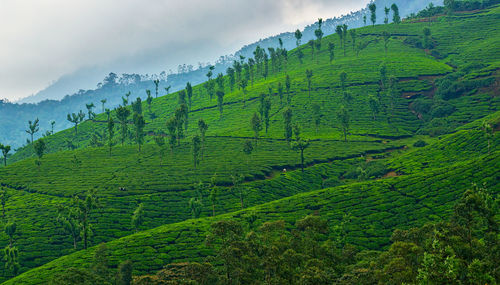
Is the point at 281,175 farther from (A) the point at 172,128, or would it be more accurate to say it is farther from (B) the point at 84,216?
(B) the point at 84,216

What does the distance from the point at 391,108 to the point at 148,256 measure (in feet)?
473

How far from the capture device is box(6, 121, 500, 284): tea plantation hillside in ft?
241

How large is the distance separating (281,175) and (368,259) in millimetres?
70049

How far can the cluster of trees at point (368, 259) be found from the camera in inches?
1499

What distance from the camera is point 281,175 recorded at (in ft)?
406

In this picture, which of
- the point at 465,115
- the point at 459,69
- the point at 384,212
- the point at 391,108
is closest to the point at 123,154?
the point at 384,212

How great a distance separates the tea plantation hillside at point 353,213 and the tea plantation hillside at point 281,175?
317 millimetres

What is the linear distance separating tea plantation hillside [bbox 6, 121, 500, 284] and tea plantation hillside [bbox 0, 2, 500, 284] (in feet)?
1.04

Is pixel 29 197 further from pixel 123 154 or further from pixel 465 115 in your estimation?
pixel 465 115

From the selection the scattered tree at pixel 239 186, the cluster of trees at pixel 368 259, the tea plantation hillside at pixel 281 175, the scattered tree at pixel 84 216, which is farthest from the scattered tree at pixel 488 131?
the scattered tree at pixel 84 216

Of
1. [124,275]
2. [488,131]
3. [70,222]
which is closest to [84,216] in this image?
[70,222]

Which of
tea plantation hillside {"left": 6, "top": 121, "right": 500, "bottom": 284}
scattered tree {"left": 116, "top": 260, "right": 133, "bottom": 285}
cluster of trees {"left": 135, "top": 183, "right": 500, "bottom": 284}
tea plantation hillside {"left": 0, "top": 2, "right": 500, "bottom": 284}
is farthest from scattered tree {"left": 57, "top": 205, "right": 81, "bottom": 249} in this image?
cluster of trees {"left": 135, "top": 183, "right": 500, "bottom": 284}

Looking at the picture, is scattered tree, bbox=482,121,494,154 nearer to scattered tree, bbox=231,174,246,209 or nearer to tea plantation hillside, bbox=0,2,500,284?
tea plantation hillside, bbox=0,2,500,284

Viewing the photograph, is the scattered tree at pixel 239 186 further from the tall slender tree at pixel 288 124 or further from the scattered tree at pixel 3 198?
the scattered tree at pixel 3 198
